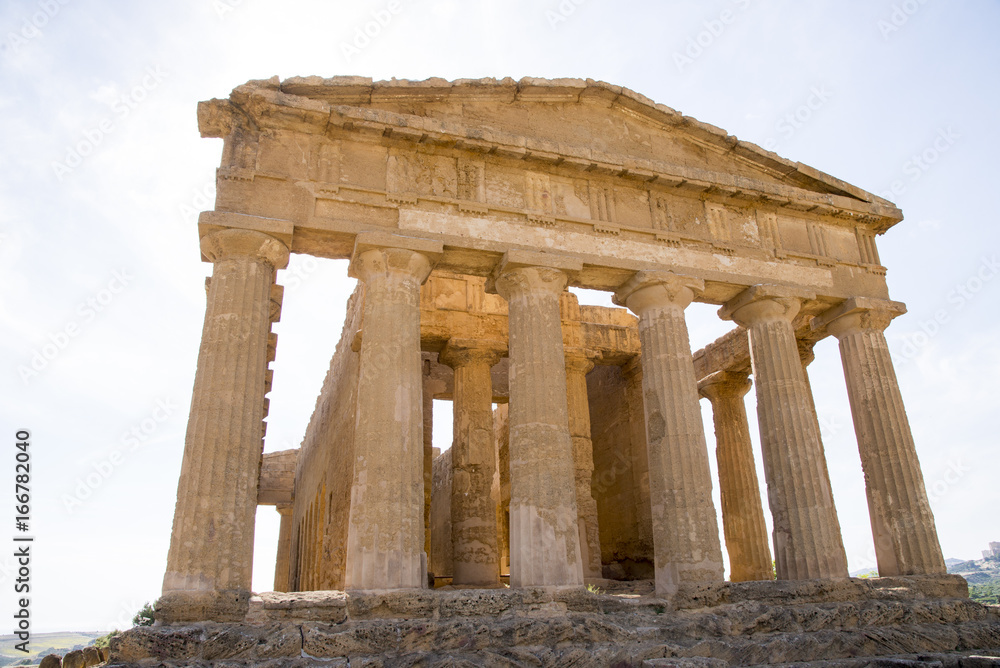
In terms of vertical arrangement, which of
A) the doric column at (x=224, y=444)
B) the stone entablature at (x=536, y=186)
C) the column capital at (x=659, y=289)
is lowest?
the doric column at (x=224, y=444)

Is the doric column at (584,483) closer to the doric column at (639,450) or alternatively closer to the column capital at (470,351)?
the doric column at (639,450)

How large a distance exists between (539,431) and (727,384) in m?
8.11

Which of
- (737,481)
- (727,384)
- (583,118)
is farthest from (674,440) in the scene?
(727,384)

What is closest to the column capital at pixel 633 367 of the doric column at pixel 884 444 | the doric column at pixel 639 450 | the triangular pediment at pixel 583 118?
the doric column at pixel 639 450

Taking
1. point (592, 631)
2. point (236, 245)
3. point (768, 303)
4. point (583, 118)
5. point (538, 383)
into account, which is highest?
point (583, 118)

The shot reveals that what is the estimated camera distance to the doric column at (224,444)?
8.34m

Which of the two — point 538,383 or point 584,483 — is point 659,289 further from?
point 584,483

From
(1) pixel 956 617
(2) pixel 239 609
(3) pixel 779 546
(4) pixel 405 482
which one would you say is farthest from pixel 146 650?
(1) pixel 956 617

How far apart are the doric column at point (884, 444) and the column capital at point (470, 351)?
6616 millimetres

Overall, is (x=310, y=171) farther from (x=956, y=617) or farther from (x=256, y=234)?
(x=956, y=617)

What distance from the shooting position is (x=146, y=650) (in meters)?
7.37

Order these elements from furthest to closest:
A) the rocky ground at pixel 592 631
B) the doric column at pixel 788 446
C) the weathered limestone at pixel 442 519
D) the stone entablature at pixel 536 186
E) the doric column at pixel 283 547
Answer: the doric column at pixel 283 547 < the weathered limestone at pixel 442 519 < the doric column at pixel 788 446 < the stone entablature at pixel 536 186 < the rocky ground at pixel 592 631

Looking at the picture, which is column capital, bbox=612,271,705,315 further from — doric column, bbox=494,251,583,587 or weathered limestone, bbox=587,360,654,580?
weathered limestone, bbox=587,360,654,580

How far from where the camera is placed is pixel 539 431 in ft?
34.7
